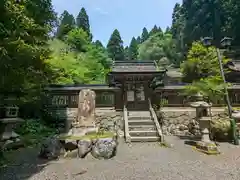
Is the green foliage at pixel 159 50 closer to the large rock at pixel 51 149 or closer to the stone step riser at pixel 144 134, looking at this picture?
the stone step riser at pixel 144 134

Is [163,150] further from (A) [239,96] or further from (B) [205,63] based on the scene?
(B) [205,63]

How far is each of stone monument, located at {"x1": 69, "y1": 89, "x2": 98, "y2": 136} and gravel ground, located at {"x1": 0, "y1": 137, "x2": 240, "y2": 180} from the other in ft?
6.31

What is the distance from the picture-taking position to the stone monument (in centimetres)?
948

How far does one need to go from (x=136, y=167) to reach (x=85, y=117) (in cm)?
427

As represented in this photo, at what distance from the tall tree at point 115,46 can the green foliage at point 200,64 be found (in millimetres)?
34676

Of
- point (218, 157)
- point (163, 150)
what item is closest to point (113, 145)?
point (163, 150)

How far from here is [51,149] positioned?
770 cm

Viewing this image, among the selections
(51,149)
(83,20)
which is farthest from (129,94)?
(83,20)

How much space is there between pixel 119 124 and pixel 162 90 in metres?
3.94

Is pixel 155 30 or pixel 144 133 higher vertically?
pixel 155 30

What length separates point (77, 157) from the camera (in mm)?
7617

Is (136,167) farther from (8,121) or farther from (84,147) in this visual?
(8,121)

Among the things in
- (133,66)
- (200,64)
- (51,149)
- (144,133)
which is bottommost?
(51,149)

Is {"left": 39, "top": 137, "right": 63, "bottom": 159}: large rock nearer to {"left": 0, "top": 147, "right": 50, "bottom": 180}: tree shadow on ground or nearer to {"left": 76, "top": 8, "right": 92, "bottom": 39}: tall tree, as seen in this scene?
{"left": 0, "top": 147, "right": 50, "bottom": 180}: tree shadow on ground
